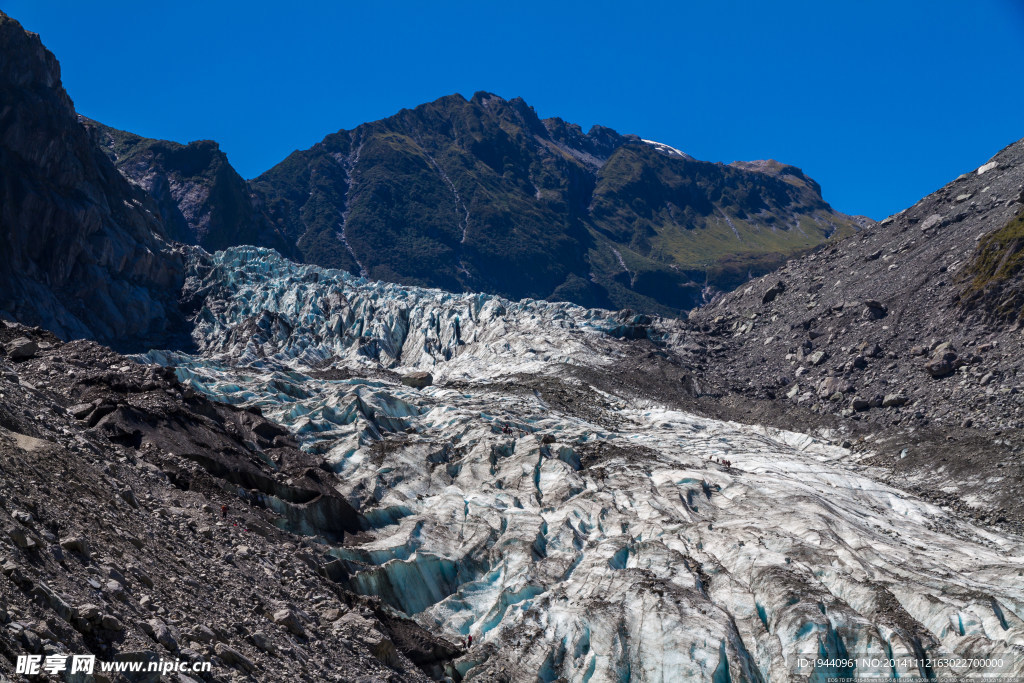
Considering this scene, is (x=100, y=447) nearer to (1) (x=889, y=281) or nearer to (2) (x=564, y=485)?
(2) (x=564, y=485)

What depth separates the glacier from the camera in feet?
145

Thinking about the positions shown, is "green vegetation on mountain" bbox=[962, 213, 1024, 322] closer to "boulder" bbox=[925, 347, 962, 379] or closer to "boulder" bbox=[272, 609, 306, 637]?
"boulder" bbox=[925, 347, 962, 379]

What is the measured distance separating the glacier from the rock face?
25.8 m

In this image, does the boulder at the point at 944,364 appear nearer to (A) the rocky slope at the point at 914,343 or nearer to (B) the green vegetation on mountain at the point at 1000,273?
(A) the rocky slope at the point at 914,343

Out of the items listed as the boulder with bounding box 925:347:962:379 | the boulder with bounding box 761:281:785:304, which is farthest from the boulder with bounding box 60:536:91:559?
the boulder with bounding box 761:281:785:304

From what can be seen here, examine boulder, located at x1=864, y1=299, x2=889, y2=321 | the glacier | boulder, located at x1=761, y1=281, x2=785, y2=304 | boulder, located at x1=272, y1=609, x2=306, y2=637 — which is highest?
boulder, located at x1=761, y1=281, x2=785, y2=304

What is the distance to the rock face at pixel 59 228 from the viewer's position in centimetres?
10812

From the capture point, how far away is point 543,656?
1759 inches

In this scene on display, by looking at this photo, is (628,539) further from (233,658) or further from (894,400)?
(894,400)

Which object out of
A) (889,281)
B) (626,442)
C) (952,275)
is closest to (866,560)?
(626,442)

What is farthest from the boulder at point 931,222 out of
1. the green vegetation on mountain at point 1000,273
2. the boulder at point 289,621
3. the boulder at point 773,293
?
the boulder at point 289,621

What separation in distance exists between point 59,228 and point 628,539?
94105mm

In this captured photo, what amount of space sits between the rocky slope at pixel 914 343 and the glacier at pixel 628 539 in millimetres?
6559

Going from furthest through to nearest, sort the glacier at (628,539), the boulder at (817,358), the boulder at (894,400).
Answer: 1. the boulder at (817,358)
2. the boulder at (894,400)
3. the glacier at (628,539)
